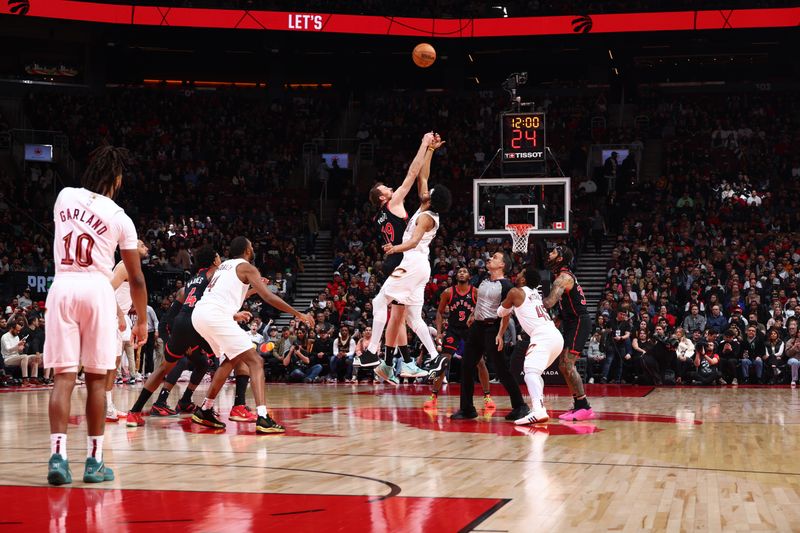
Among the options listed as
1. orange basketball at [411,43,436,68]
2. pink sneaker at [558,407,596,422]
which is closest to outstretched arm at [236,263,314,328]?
pink sneaker at [558,407,596,422]

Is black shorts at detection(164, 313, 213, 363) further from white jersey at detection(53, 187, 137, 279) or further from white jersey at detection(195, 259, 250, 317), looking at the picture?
white jersey at detection(53, 187, 137, 279)

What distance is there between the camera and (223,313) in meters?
9.30

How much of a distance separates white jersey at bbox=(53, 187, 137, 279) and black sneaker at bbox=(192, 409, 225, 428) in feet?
11.6

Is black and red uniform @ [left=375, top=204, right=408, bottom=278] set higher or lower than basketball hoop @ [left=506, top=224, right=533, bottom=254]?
lower

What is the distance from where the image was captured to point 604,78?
35.3 metres

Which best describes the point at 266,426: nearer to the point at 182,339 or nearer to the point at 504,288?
the point at 182,339

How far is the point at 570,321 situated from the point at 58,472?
22.0 feet

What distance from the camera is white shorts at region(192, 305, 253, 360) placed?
916 centimetres

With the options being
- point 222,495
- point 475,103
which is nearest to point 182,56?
point 475,103

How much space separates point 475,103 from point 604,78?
16.2 ft

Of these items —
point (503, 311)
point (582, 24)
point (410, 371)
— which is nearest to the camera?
point (503, 311)

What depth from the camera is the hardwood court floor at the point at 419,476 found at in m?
4.92

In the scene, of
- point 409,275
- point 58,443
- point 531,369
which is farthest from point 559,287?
point 58,443

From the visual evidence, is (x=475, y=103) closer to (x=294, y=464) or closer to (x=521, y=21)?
(x=521, y=21)
